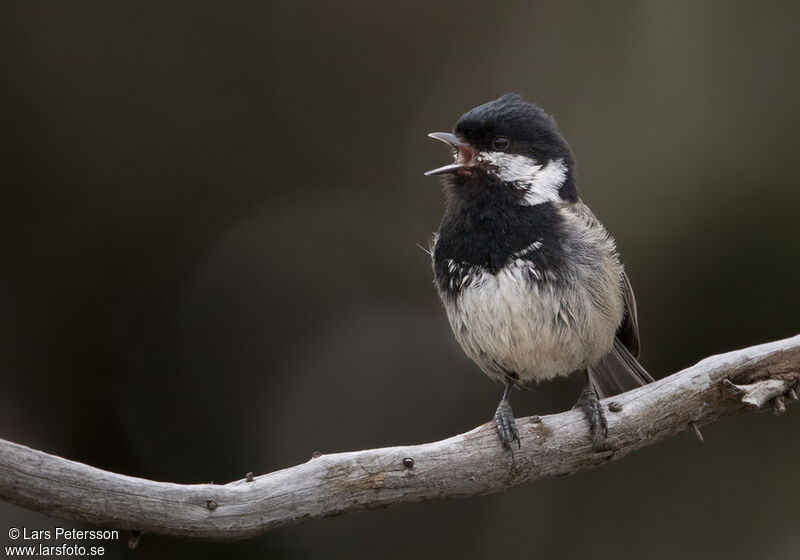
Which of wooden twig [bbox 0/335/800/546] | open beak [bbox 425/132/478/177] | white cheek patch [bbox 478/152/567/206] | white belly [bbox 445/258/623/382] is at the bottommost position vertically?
wooden twig [bbox 0/335/800/546]

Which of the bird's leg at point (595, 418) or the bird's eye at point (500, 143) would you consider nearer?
the bird's leg at point (595, 418)

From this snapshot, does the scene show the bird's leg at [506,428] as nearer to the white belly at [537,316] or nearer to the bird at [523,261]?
the bird at [523,261]

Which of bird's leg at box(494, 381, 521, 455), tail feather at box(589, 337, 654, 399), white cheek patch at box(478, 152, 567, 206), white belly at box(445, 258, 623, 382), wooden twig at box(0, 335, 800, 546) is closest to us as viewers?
wooden twig at box(0, 335, 800, 546)

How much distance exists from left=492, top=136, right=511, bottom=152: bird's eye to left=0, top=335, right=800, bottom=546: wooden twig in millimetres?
1091

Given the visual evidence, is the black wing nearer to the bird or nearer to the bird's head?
the bird

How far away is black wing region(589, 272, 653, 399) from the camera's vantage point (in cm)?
356

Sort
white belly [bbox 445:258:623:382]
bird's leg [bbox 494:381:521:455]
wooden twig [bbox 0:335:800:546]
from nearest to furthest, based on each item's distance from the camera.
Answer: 1. wooden twig [bbox 0:335:800:546]
2. bird's leg [bbox 494:381:521:455]
3. white belly [bbox 445:258:623:382]

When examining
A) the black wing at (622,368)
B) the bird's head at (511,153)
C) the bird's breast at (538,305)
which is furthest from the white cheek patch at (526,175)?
the black wing at (622,368)

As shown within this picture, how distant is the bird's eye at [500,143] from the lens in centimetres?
338

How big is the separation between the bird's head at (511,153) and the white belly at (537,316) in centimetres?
36

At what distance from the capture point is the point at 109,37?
449 cm

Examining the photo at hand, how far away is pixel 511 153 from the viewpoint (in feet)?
11.1

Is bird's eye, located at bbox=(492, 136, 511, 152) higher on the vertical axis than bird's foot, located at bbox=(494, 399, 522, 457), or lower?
higher

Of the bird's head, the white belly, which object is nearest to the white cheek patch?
Answer: the bird's head
